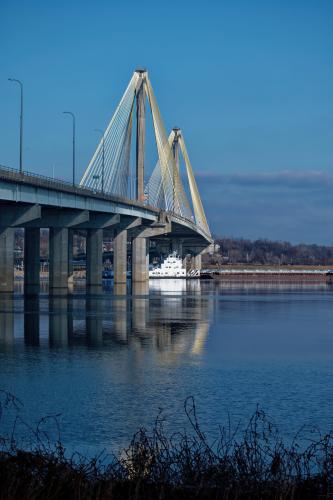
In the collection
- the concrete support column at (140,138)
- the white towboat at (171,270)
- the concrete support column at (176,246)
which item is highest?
the concrete support column at (140,138)

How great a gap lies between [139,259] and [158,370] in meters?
88.8

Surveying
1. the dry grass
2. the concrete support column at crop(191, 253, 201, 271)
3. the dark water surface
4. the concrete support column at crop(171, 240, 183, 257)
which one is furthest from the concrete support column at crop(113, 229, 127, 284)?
the dry grass

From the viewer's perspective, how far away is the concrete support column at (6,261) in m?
77.1

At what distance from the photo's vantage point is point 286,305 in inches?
2653

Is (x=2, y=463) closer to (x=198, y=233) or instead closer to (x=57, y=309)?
(x=57, y=309)

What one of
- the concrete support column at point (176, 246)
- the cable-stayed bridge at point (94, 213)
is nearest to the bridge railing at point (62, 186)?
the cable-stayed bridge at point (94, 213)

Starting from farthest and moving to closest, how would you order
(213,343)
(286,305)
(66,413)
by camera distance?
(286,305) < (213,343) < (66,413)

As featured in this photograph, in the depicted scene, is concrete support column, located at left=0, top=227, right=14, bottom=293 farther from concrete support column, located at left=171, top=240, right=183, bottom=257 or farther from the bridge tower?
concrete support column, located at left=171, top=240, right=183, bottom=257

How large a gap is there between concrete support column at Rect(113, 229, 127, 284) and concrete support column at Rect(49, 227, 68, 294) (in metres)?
17.9

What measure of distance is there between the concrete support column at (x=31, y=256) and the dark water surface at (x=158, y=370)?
4032cm

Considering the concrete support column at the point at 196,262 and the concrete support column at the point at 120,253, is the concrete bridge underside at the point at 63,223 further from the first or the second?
the concrete support column at the point at 196,262

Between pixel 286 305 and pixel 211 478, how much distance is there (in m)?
57.2

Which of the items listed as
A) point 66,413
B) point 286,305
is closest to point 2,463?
point 66,413

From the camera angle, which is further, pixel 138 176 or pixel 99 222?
pixel 138 176
